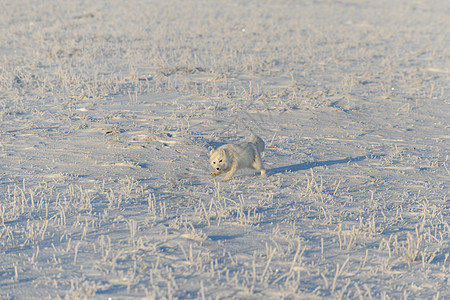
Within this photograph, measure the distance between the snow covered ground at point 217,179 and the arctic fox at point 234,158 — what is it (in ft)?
0.64

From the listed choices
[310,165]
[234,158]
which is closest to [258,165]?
[234,158]

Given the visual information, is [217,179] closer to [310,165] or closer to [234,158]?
[234,158]

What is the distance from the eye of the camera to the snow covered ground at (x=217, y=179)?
4.30 m

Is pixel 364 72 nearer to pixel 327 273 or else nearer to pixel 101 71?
pixel 101 71

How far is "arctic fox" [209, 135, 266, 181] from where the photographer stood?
21.3 ft

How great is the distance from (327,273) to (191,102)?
701 centimetres

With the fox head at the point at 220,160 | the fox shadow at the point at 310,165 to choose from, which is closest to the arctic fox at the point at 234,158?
the fox head at the point at 220,160

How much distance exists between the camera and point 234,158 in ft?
21.7

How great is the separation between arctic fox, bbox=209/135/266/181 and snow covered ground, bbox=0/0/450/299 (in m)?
0.19

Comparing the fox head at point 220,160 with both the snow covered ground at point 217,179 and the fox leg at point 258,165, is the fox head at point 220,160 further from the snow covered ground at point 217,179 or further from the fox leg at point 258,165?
the fox leg at point 258,165

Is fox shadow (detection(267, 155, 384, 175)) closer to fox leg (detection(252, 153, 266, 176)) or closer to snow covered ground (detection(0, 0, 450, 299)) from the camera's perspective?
snow covered ground (detection(0, 0, 450, 299))

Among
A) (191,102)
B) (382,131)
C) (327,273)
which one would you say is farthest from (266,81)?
(327,273)

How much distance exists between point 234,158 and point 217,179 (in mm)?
420

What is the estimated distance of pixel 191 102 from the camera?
35.6ft
